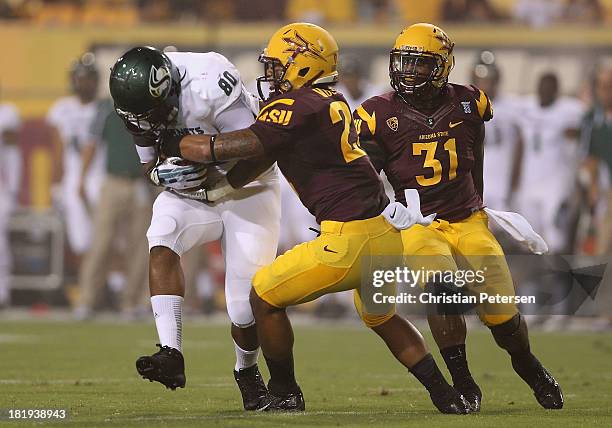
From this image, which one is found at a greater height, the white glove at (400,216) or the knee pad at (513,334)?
the white glove at (400,216)

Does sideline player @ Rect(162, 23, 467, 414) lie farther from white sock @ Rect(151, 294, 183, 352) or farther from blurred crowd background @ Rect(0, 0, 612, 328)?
blurred crowd background @ Rect(0, 0, 612, 328)

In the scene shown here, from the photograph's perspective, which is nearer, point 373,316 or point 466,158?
point 373,316

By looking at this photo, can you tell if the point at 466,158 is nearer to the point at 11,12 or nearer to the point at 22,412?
the point at 22,412

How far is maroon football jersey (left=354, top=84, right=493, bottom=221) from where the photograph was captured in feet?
21.1

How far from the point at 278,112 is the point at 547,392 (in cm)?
181

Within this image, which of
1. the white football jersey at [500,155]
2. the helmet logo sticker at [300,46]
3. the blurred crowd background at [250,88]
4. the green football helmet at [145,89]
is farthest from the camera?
the blurred crowd background at [250,88]

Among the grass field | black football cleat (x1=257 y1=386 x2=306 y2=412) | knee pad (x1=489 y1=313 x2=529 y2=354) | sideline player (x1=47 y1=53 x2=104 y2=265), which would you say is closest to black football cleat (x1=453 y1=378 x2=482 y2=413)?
the grass field

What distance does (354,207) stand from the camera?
5695 millimetres

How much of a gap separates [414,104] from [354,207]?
1.05 meters

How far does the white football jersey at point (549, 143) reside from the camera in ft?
40.2

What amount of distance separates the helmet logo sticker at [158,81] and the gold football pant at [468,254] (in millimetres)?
1322

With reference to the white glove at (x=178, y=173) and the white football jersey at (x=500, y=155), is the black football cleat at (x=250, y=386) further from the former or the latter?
the white football jersey at (x=500, y=155)

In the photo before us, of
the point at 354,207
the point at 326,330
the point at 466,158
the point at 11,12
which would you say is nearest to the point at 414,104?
the point at 466,158

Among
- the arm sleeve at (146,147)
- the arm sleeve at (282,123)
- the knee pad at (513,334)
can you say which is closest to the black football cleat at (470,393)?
the knee pad at (513,334)
